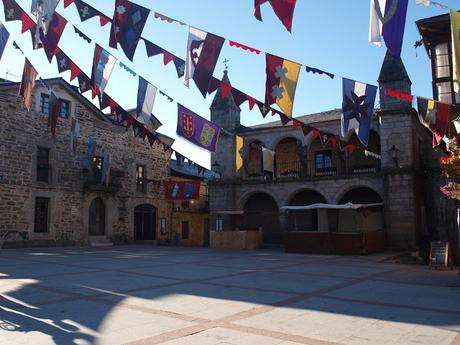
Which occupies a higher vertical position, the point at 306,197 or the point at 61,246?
the point at 306,197

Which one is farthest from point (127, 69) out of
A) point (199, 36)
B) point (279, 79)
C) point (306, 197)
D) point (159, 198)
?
point (159, 198)

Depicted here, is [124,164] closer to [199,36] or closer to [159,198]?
[159,198]

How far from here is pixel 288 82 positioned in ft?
33.4

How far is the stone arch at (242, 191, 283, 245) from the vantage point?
23625 mm

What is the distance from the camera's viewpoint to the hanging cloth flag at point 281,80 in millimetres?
10094

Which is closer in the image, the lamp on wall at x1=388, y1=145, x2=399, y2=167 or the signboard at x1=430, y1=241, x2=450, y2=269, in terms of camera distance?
the signboard at x1=430, y1=241, x2=450, y2=269

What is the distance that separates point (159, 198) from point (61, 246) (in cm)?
718

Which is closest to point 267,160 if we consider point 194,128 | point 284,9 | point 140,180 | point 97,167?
point 194,128

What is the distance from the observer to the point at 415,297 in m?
7.28

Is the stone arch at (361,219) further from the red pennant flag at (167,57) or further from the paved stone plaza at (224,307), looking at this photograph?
the red pennant flag at (167,57)

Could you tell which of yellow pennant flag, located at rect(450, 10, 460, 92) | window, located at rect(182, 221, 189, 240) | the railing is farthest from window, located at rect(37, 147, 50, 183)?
Answer: yellow pennant flag, located at rect(450, 10, 460, 92)

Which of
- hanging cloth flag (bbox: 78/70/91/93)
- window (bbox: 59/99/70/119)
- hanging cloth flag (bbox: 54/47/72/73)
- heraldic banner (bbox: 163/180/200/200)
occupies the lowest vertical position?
heraldic banner (bbox: 163/180/200/200)

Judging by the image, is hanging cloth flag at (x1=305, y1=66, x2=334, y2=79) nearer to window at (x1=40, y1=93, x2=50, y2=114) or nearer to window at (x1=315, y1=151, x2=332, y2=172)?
window at (x1=315, y1=151, x2=332, y2=172)

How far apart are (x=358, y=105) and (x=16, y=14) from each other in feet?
28.0
